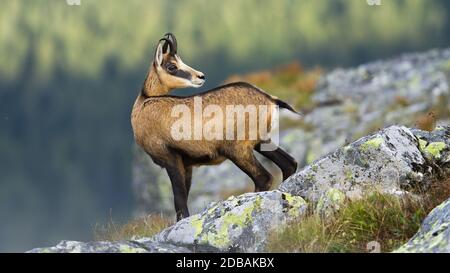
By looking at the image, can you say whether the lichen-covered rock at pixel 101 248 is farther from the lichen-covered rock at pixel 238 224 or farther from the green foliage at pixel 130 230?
the green foliage at pixel 130 230

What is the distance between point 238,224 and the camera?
9.38m

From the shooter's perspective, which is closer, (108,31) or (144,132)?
(144,132)

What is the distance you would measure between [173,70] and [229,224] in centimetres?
366

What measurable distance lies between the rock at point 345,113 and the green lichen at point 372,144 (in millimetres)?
21671

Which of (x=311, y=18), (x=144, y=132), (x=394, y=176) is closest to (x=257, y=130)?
(x=144, y=132)

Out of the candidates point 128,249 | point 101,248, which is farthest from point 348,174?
point 101,248

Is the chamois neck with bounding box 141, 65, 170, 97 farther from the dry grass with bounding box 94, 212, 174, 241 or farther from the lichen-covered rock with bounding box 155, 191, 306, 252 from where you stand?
the lichen-covered rock with bounding box 155, 191, 306, 252

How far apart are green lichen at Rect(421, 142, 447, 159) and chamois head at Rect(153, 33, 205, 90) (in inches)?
134

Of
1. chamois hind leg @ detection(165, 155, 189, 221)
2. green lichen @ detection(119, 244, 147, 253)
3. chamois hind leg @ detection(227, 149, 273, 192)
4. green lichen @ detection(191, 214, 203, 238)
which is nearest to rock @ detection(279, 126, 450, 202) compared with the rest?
green lichen @ detection(191, 214, 203, 238)

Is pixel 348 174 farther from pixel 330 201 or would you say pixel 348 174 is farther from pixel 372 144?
pixel 330 201

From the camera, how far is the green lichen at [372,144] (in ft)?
32.8
